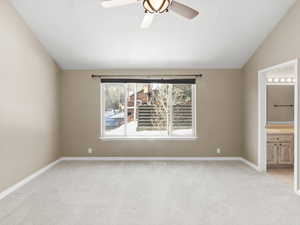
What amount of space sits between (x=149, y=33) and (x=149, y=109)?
2.04m

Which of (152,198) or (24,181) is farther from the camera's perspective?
(24,181)

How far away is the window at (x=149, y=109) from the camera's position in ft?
19.9

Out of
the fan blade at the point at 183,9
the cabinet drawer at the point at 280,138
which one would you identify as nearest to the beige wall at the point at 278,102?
the cabinet drawer at the point at 280,138

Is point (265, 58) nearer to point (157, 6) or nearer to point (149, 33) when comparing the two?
point (149, 33)

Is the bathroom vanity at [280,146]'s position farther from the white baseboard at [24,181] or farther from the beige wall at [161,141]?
the white baseboard at [24,181]

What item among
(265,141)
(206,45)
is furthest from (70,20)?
(265,141)

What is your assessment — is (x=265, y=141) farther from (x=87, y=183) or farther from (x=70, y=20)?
(x=70, y=20)

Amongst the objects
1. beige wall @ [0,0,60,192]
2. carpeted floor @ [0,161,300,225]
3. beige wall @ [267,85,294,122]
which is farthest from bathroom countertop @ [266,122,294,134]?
beige wall @ [0,0,60,192]

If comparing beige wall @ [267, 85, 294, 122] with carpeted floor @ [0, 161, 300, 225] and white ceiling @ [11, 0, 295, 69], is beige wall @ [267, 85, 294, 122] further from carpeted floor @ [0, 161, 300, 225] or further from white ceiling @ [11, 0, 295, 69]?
carpeted floor @ [0, 161, 300, 225]

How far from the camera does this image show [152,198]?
11.4 feet

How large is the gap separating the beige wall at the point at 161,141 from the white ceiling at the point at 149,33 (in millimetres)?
387

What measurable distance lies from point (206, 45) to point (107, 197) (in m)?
3.58

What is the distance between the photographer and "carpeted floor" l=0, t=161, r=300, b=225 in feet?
9.29

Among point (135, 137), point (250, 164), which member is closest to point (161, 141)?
point (135, 137)
